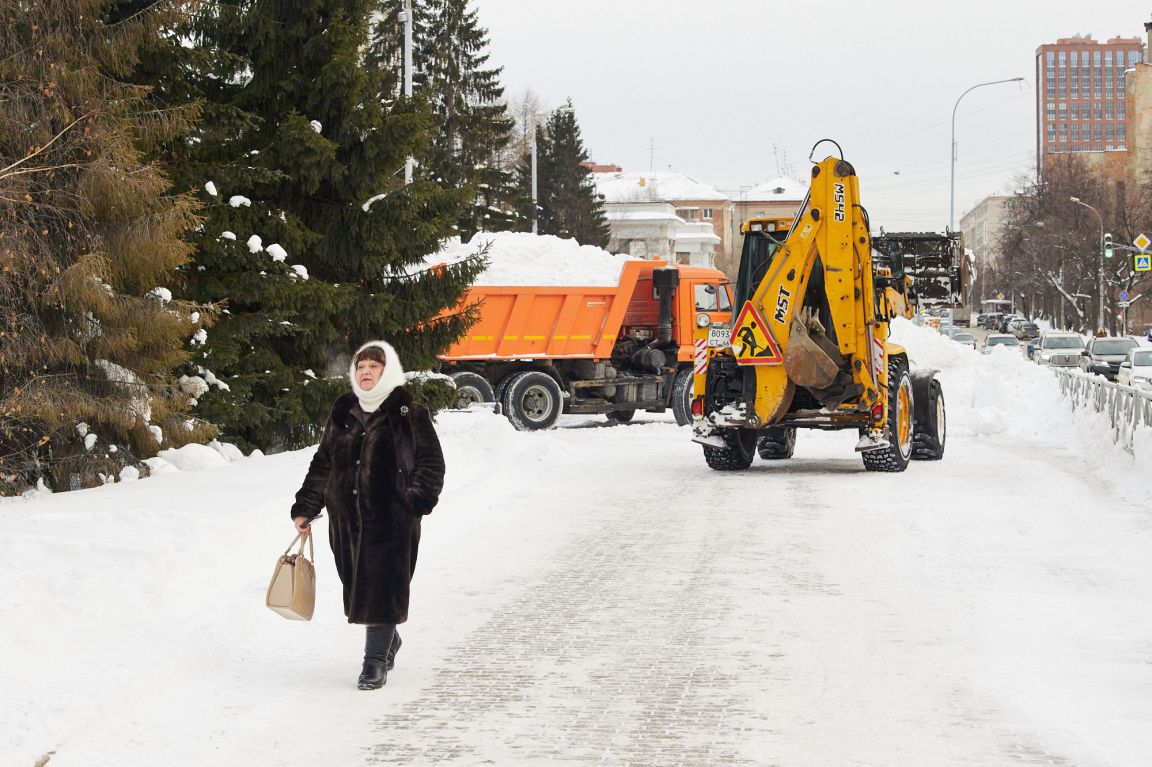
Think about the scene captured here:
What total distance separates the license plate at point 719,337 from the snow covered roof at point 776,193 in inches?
5882

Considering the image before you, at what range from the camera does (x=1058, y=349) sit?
181 feet

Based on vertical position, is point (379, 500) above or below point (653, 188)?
below

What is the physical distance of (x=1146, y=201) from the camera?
292 feet

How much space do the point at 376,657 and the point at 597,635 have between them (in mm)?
1766

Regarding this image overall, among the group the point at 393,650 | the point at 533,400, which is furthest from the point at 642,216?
the point at 393,650

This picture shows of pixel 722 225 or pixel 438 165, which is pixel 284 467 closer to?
pixel 438 165

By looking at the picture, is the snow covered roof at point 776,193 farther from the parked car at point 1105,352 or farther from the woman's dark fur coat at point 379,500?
the woman's dark fur coat at point 379,500

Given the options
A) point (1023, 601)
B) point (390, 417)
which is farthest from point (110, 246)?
point (1023, 601)

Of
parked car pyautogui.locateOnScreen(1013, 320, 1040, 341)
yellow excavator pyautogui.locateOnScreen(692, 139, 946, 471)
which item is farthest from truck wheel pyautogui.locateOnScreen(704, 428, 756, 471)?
parked car pyautogui.locateOnScreen(1013, 320, 1040, 341)

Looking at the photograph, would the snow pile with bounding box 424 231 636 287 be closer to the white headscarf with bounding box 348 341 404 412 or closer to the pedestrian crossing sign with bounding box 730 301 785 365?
the pedestrian crossing sign with bounding box 730 301 785 365

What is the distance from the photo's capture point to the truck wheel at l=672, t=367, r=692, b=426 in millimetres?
28328

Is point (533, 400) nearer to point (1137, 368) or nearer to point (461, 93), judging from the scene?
point (1137, 368)

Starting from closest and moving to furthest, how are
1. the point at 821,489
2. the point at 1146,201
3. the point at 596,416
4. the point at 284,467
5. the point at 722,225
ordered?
the point at 284,467 < the point at 821,489 < the point at 596,416 < the point at 1146,201 < the point at 722,225

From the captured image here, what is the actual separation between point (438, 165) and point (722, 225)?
114087mm
